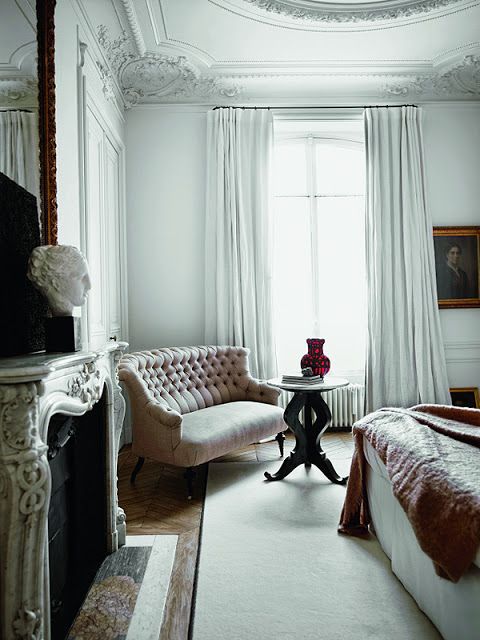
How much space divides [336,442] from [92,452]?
8.25ft

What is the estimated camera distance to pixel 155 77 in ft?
14.0

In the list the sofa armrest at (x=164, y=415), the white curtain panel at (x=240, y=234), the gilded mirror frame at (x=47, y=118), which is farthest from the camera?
the white curtain panel at (x=240, y=234)

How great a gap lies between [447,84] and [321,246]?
5.74 ft

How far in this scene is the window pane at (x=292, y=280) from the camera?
4836mm

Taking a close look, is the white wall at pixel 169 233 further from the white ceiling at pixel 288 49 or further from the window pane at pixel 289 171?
the window pane at pixel 289 171

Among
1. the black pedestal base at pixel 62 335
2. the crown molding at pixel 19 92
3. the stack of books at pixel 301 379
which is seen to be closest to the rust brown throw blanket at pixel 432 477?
the stack of books at pixel 301 379

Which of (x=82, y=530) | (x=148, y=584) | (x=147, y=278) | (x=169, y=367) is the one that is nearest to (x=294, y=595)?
(x=148, y=584)

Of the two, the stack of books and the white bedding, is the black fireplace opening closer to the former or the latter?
the white bedding

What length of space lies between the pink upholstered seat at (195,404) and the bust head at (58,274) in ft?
4.46

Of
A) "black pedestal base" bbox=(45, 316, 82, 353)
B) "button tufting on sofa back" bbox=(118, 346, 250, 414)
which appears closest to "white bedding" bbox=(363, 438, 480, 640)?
"black pedestal base" bbox=(45, 316, 82, 353)

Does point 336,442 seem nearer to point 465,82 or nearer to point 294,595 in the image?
point 294,595

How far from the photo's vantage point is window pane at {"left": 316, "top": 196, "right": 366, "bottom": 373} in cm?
485

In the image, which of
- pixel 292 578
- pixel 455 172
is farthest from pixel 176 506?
pixel 455 172

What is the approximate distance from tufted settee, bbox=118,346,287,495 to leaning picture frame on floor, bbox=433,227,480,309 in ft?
6.35
